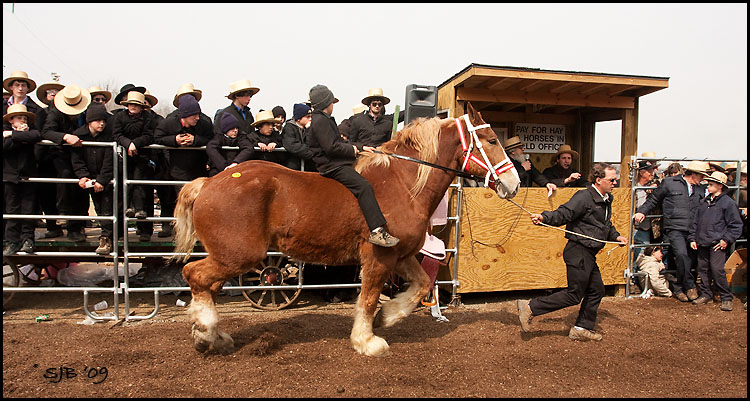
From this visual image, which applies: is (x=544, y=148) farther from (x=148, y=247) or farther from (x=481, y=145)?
(x=148, y=247)

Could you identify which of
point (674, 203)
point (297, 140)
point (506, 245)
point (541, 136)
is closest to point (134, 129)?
point (297, 140)

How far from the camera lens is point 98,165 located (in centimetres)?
578

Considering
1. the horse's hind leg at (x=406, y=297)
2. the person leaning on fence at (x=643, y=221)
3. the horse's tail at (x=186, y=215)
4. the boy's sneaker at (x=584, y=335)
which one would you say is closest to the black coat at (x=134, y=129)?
the horse's tail at (x=186, y=215)

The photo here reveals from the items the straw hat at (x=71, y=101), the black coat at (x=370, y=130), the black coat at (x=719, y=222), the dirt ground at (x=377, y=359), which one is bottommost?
the dirt ground at (x=377, y=359)

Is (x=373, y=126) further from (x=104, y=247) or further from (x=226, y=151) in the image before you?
(x=104, y=247)

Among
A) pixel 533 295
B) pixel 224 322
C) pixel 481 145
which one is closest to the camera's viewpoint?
pixel 481 145

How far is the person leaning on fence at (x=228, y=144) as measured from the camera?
574cm

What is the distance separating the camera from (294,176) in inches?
184

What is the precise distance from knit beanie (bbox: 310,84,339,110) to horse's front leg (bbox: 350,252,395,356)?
1546 millimetres

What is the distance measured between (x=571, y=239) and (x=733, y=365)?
→ 6.16 feet

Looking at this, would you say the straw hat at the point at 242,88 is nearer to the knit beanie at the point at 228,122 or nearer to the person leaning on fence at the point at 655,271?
the knit beanie at the point at 228,122

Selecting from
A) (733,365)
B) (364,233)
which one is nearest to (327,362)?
(364,233)

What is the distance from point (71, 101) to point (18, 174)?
1.10m

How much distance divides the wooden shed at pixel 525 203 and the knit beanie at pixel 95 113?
4.60m
